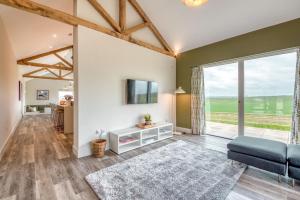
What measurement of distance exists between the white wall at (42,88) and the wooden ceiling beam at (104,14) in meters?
10.8

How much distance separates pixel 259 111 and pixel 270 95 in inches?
17.5

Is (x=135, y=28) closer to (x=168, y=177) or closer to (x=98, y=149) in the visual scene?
(x=98, y=149)

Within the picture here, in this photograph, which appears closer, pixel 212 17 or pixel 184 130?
pixel 212 17

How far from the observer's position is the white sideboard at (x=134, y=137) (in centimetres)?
312

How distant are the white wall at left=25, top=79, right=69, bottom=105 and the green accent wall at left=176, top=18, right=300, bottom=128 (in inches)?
435

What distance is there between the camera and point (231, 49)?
3.79 meters

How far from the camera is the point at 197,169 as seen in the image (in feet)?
7.65

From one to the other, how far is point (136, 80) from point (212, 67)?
2.41 m

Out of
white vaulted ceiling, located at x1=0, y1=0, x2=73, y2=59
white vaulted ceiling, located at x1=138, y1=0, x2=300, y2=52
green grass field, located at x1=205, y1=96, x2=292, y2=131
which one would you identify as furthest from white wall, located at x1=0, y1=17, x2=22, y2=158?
green grass field, located at x1=205, y1=96, x2=292, y2=131

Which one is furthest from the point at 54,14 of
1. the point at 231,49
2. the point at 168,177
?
the point at 231,49

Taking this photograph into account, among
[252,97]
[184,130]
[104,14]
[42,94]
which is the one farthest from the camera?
[42,94]

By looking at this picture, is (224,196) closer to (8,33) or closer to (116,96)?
(116,96)

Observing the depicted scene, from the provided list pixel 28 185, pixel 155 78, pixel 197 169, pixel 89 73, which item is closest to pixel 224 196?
pixel 197 169

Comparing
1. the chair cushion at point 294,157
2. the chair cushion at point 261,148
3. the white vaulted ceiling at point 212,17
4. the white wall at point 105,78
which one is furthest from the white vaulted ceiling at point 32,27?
the chair cushion at point 294,157
